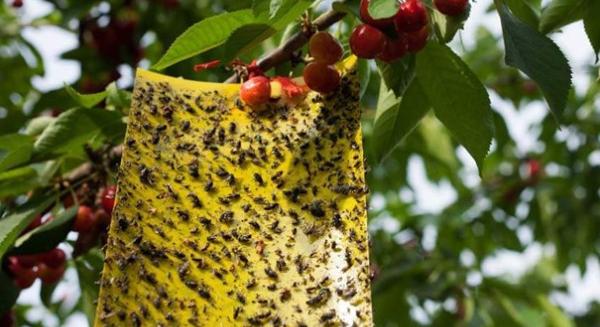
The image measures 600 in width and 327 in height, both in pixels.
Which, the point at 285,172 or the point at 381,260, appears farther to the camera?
the point at 381,260

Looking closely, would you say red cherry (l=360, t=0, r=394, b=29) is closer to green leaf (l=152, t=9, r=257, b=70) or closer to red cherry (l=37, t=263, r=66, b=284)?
green leaf (l=152, t=9, r=257, b=70)

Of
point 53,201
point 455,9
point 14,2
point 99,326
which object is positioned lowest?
point 14,2

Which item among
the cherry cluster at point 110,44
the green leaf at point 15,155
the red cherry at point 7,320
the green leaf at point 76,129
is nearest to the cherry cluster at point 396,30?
the green leaf at point 76,129

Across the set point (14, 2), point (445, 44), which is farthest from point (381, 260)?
point (445, 44)

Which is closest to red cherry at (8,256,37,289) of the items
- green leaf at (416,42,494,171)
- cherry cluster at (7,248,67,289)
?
cherry cluster at (7,248,67,289)

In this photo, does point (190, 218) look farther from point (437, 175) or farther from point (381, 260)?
point (437, 175)

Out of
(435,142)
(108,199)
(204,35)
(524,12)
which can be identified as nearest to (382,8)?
(204,35)
